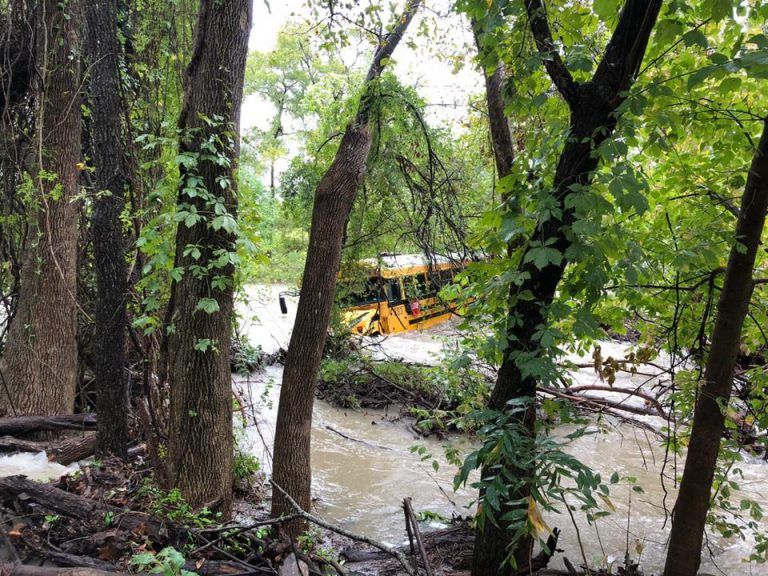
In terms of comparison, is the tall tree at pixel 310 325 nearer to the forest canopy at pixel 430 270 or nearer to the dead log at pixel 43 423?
the forest canopy at pixel 430 270

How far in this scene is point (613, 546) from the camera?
5.05 m

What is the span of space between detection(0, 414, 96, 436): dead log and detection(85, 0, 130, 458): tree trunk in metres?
0.98

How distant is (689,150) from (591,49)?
4.42 feet

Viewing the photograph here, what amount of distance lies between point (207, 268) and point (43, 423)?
10.8 ft

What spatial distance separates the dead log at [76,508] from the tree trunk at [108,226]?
1.25 metres

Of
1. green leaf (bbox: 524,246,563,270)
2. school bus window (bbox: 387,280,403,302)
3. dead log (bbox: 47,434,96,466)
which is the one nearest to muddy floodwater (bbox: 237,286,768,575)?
dead log (bbox: 47,434,96,466)

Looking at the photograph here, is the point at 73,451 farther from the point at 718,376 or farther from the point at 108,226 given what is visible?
the point at 718,376

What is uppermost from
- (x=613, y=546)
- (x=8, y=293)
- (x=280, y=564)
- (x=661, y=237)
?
(x=661, y=237)

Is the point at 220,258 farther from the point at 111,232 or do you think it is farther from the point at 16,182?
the point at 16,182

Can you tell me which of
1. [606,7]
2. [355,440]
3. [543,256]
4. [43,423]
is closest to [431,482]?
[355,440]

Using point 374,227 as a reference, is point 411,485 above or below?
below

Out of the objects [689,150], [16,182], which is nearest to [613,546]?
[689,150]

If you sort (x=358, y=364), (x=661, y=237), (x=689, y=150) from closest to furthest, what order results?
(x=661, y=237), (x=689, y=150), (x=358, y=364)

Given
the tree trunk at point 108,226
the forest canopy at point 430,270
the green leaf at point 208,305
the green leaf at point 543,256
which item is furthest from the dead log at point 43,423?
the green leaf at point 543,256
